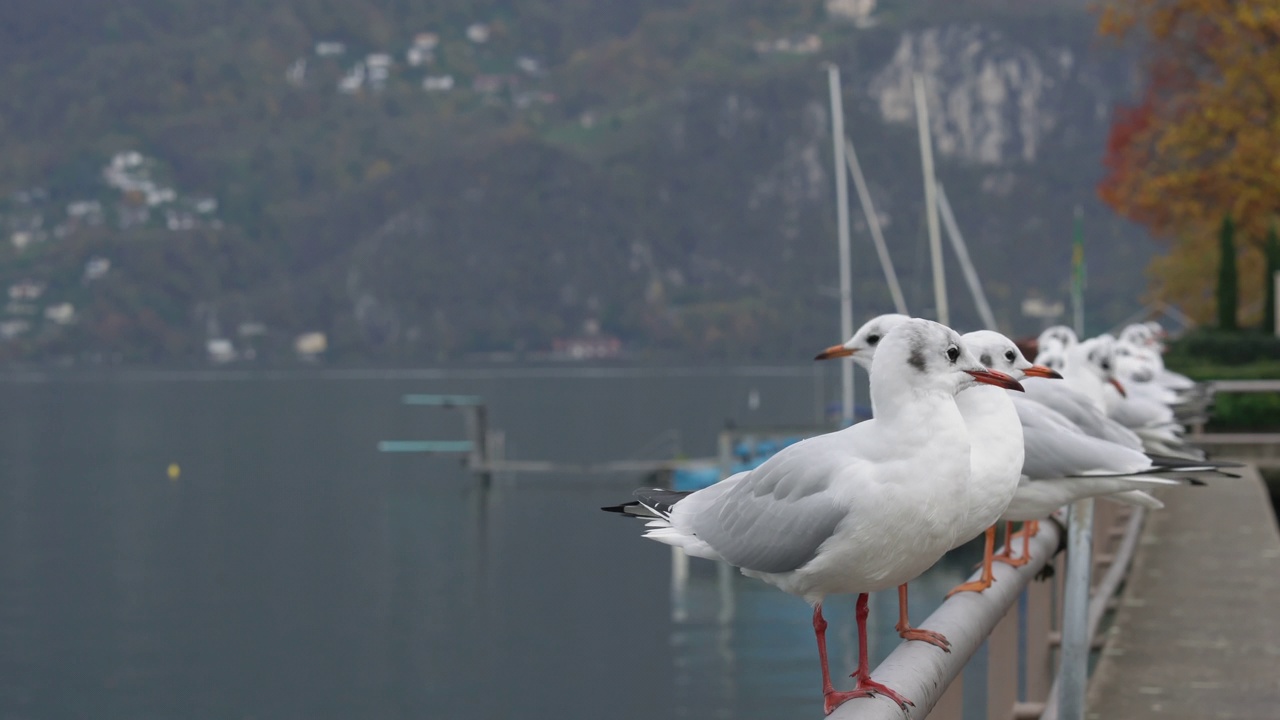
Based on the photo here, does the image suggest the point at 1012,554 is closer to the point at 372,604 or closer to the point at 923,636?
the point at 923,636

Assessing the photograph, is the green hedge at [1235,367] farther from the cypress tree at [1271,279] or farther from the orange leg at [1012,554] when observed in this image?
the orange leg at [1012,554]

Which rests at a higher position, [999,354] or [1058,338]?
[999,354]

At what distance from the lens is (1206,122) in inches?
1278

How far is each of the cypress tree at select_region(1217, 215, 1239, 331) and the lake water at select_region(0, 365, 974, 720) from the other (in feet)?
28.4

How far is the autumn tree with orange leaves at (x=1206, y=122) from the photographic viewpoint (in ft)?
104

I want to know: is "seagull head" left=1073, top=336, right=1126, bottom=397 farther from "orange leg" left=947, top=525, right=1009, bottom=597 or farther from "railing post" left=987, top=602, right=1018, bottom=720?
"railing post" left=987, top=602, right=1018, bottom=720

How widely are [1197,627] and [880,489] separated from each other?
16.7ft

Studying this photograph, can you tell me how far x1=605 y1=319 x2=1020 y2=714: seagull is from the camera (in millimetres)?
4176

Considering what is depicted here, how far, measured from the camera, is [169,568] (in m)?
50.4

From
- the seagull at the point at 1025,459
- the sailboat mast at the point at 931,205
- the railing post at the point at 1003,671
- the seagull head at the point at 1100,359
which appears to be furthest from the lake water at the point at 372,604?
the railing post at the point at 1003,671

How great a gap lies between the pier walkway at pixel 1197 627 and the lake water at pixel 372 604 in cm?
1774

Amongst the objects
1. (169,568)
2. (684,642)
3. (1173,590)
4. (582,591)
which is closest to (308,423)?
(169,568)

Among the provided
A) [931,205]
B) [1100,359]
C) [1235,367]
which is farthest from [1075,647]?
[931,205]

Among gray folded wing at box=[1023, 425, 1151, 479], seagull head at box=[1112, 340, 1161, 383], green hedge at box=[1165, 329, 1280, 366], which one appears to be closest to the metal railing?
gray folded wing at box=[1023, 425, 1151, 479]
